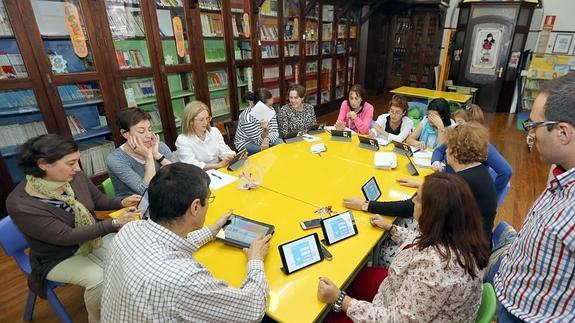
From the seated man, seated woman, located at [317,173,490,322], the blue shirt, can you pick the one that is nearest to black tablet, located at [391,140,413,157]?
the blue shirt

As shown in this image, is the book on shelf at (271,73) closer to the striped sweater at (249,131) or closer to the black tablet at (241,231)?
the striped sweater at (249,131)

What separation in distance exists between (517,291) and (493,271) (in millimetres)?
447

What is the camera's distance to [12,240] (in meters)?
1.63

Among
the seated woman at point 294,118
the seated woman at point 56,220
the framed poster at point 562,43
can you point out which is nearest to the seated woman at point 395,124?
the seated woman at point 294,118

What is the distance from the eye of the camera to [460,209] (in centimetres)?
110

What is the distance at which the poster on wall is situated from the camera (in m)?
6.82

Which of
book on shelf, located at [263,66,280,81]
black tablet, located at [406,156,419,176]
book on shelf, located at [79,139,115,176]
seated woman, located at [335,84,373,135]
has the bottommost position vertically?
book on shelf, located at [79,139,115,176]

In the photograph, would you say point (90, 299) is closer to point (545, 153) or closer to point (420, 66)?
point (545, 153)

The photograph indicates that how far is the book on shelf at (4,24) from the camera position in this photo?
2525 millimetres

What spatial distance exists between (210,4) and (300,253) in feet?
12.6

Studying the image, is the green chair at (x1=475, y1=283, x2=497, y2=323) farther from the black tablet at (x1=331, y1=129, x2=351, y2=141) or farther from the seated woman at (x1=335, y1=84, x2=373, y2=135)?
the seated woman at (x1=335, y1=84, x2=373, y2=135)

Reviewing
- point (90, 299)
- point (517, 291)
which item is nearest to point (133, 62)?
point (90, 299)

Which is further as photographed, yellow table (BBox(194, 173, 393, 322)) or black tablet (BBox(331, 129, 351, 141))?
black tablet (BBox(331, 129, 351, 141))

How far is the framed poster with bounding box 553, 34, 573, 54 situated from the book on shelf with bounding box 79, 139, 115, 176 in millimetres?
8762
